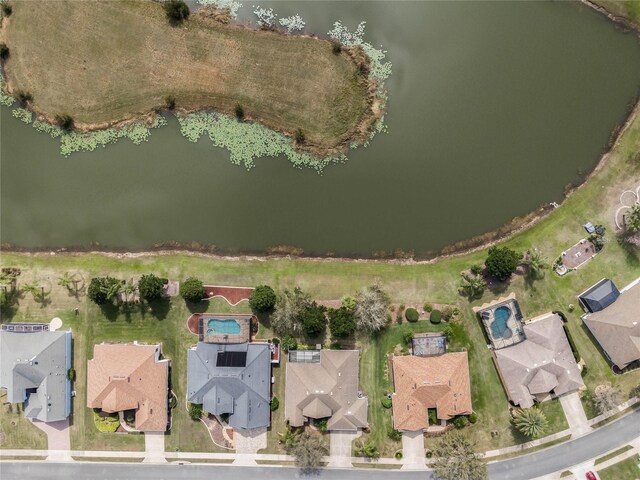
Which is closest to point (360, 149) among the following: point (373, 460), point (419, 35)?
point (419, 35)

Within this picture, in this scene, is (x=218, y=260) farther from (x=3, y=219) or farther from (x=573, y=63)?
(x=573, y=63)

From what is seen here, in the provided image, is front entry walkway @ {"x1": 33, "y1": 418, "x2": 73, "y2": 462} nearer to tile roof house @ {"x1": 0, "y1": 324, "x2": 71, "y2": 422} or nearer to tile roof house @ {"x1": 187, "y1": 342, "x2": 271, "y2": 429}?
tile roof house @ {"x1": 0, "y1": 324, "x2": 71, "y2": 422}

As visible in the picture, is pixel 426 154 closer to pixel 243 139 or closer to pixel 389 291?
pixel 389 291

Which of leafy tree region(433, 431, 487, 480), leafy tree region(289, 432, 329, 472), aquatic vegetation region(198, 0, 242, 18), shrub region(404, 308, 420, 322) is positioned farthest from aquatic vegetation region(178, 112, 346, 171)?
leafy tree region(433, 431, 487, 480)

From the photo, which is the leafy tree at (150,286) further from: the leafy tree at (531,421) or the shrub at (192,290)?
the leafy tree at (531,421)

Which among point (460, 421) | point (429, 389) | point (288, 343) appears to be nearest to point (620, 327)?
point (460, 421)

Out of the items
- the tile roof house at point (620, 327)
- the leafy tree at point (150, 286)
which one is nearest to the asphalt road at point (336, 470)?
the tile roof house at point (620, 327)
